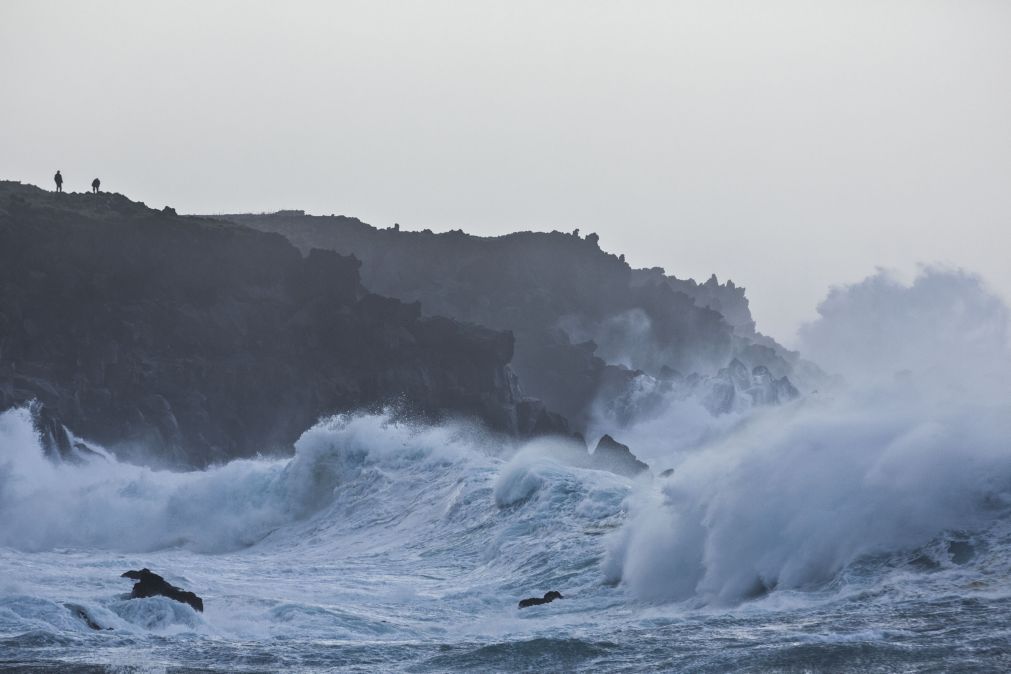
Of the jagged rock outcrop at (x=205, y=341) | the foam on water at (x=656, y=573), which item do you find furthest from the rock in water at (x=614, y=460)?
the foam on water at (x=656, y=573)

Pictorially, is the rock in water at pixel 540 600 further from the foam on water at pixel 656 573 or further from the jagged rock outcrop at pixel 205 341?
the jagged rock outcrop at pixel 205 341

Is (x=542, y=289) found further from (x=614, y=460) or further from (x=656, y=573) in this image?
(x=656, y=573)

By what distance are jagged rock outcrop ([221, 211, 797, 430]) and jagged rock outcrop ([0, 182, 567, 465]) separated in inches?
1028

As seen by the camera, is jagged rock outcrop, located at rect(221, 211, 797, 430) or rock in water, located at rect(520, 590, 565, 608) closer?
rock in water, located at rect(520, 590, 565, 608)

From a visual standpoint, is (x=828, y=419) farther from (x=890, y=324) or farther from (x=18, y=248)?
(x=890, y=324)

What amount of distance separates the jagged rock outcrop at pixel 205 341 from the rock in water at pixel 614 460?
10070 mm

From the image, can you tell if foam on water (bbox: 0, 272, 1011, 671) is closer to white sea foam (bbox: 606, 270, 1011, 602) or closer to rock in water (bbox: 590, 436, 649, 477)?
white sea foam (bbox: 606, 270, 1011, 602)

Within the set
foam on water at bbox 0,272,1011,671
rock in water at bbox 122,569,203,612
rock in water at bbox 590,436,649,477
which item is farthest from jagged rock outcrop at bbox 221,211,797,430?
rock in water at bbox 122,569,203,612

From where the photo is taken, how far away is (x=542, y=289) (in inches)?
3861

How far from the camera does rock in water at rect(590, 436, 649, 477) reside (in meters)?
48.2

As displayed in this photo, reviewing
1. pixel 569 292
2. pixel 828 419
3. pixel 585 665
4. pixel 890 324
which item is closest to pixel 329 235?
pixel 569 292

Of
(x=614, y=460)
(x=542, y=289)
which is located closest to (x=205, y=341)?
(x=614, y=460)

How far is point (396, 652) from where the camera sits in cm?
1811

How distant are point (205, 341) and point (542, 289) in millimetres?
40655
